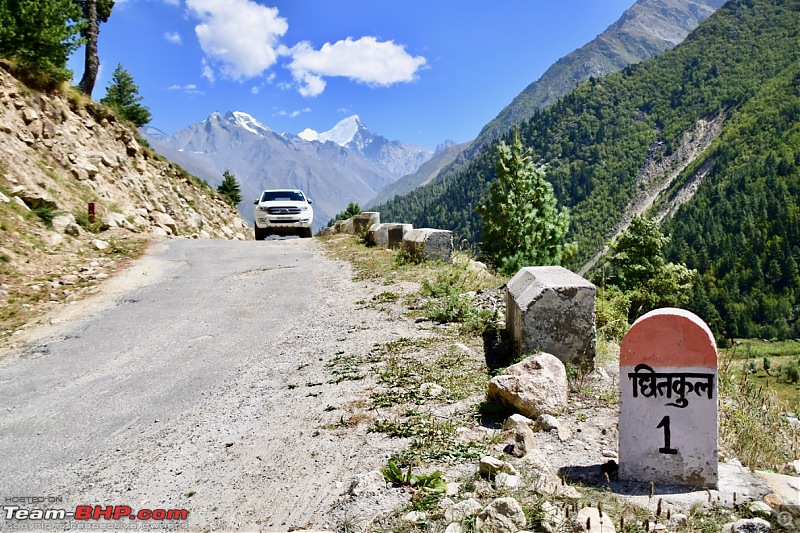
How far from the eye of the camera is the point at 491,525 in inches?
106

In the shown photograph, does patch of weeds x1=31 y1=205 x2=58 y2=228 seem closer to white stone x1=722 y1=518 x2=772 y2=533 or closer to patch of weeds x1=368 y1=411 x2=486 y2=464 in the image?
patch of weeds x1=368 y1=411 x2=486 y2=464

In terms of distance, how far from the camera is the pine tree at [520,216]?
1998 cm

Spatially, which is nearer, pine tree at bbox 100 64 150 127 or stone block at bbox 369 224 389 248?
stone block at bbox 369 224 389 248

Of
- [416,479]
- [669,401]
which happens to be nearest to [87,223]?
[416,479]

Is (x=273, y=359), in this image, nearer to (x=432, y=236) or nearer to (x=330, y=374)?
(x=330, y=374)

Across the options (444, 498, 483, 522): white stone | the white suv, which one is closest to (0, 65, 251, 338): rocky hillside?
the white suv

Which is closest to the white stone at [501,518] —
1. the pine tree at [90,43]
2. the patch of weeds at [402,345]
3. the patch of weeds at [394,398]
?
the patch of weeds at [394,398]

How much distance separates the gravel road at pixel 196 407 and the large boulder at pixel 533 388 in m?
1.12

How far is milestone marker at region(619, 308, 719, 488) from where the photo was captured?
3.31 metres

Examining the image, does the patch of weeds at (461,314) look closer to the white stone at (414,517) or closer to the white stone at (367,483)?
the white stone at (367,483)

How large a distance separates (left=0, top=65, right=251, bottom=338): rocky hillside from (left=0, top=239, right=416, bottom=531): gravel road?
1.43 metres

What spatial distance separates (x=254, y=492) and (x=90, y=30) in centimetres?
2538

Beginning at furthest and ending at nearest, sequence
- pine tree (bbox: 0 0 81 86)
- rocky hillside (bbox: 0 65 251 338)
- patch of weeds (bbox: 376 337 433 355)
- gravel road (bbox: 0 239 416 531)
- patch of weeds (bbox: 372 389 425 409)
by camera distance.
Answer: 1. pine tree (bbox: 0 0 81 86)
2. rocky hillside (bbox: 0 65 251 338)
3. patch of weeds (bbox: 376 337 433 355)
4. patch of weeds (bbox: 372 389 425 409)
5. gravel road (bbox: 0 239 416 531)

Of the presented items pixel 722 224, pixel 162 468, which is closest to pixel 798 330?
pixel 722 224
